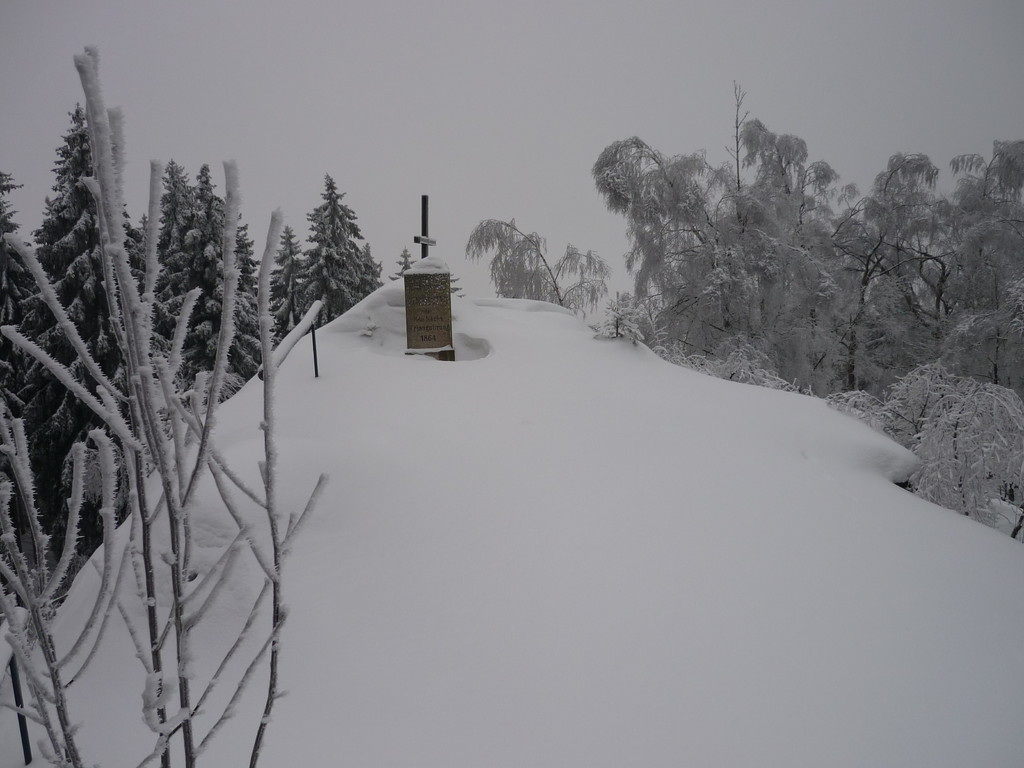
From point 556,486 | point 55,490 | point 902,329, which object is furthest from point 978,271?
point 55,490

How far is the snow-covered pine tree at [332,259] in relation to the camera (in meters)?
17.5

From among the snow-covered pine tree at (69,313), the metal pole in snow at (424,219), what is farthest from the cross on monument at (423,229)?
the snow-covered pine tree at (69,313)

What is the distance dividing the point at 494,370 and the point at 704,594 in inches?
142

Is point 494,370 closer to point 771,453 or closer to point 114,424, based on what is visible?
point 771,453

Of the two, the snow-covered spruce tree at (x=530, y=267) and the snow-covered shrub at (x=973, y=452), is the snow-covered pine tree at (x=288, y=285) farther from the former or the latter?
the snow-covered shrub at (x=973, y=452)

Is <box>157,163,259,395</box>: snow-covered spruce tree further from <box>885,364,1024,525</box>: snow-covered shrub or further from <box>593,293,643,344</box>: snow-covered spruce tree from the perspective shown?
<box>885,364,1024,525</box>: snow-covered shrub

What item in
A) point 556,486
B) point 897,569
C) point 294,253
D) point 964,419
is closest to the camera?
point 897,569

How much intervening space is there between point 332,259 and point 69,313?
861 cm

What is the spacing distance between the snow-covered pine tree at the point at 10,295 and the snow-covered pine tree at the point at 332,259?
7.16 meters

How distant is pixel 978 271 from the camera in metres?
10.5

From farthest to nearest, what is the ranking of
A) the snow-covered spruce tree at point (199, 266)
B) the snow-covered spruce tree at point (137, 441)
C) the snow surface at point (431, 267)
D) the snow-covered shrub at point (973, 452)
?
1. the snow-covered spruce tree at point (199, 266)
2. the snow surface at point (431, 267)
3. the snow-covered shrub at point (973, 452)
4. the snow-covered spruce tree at point (137, 441)

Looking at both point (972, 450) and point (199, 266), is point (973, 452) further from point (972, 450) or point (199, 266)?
point (199, 266)

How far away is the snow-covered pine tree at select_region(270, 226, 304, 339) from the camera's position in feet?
60.8

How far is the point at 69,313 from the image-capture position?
9.88m
